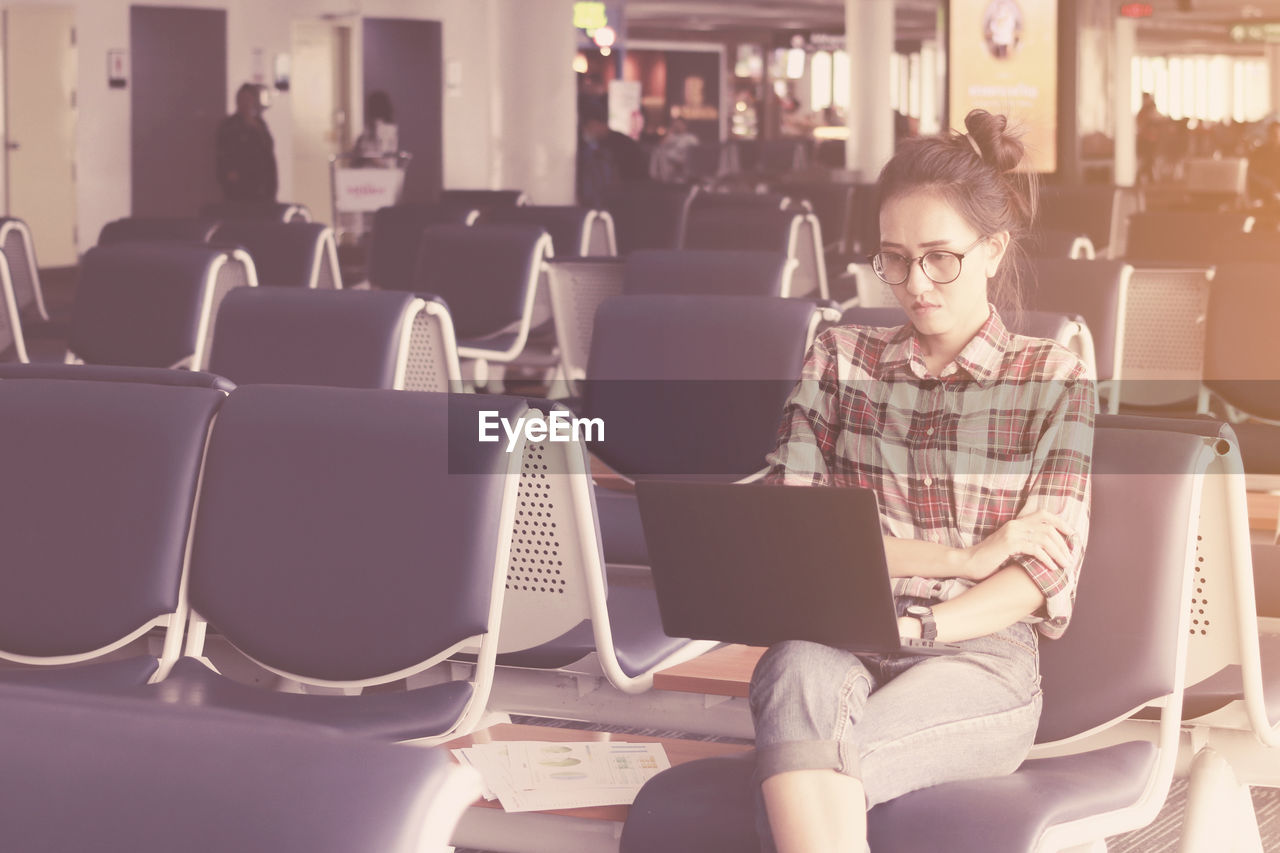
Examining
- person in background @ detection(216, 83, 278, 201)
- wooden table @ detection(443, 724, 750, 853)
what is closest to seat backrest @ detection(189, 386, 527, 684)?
wooden table @ detection(443, 724, 750, 853)

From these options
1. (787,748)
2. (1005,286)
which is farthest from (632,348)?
(787,748)

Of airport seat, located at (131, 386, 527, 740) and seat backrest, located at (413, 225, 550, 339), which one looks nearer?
airport seat, located at (131, 386, 527, 740)

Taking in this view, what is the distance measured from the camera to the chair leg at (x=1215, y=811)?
219 centimetres

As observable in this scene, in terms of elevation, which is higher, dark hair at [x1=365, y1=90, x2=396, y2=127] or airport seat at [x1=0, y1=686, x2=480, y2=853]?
dark hair at [x1=365, y1=90, x2=396, y2=127]

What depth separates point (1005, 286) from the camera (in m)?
2.33

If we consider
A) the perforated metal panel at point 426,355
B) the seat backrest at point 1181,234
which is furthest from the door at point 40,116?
the perforated metal panel at point 426,355

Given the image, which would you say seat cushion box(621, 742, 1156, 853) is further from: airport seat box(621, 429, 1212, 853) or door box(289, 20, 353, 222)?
door box(289, 20, 353, 222)

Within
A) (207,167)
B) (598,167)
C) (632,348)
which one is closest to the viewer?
(632,348)

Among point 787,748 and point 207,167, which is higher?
point 207,167

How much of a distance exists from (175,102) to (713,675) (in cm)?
1244

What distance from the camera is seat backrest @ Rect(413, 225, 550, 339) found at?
6105mm

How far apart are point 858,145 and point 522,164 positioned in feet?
15.2

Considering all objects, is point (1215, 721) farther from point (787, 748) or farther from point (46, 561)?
point (46, 561)

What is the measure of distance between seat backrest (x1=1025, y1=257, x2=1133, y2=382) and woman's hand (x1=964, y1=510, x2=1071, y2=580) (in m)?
2.49
